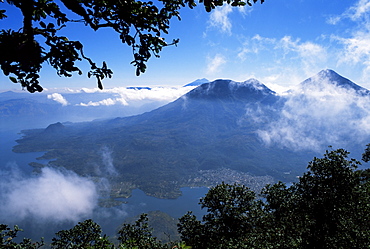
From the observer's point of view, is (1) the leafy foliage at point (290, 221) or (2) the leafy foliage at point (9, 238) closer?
(2) the leafy foliage at point (9, 238)

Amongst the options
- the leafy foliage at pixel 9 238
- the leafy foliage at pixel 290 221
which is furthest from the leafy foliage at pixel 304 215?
the leafy foliage at pixel 9 238

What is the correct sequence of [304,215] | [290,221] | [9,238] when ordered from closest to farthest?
[9,238]
[290,221]
[304,215]

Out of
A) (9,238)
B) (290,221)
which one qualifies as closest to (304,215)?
(290,221)

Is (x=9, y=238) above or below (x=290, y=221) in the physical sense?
above

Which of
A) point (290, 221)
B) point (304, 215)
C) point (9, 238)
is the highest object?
point (9, 238)

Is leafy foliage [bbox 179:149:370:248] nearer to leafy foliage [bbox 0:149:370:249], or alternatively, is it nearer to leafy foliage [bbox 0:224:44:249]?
leafy foliage [bbox 0:149:370:249]

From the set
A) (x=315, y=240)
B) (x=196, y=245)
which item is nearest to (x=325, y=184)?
(x=315, y=240)

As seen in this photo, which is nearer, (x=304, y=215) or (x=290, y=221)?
(x=290, y=221)

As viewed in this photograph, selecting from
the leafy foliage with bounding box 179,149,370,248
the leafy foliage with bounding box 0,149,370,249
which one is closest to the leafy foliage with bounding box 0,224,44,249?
the leafy foliage with bounding box 0,149,370,249

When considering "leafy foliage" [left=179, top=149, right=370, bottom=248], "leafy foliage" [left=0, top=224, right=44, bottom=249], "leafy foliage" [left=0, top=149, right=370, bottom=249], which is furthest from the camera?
"leafy foliage" [left=179, top=149, right=370, bottom=248]

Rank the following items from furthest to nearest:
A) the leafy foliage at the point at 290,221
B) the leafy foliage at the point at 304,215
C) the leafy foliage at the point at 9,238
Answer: the leafy foliage at the point at 304,215
the leafy foliage at the point at 290,221
the leafy foliage at the point at 9,238

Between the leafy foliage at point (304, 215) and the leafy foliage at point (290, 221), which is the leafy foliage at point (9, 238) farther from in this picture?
the leafy foliage at point (304, 215)

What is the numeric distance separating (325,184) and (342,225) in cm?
443

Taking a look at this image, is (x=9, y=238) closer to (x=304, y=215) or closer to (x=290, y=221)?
(x=290, y=221)
